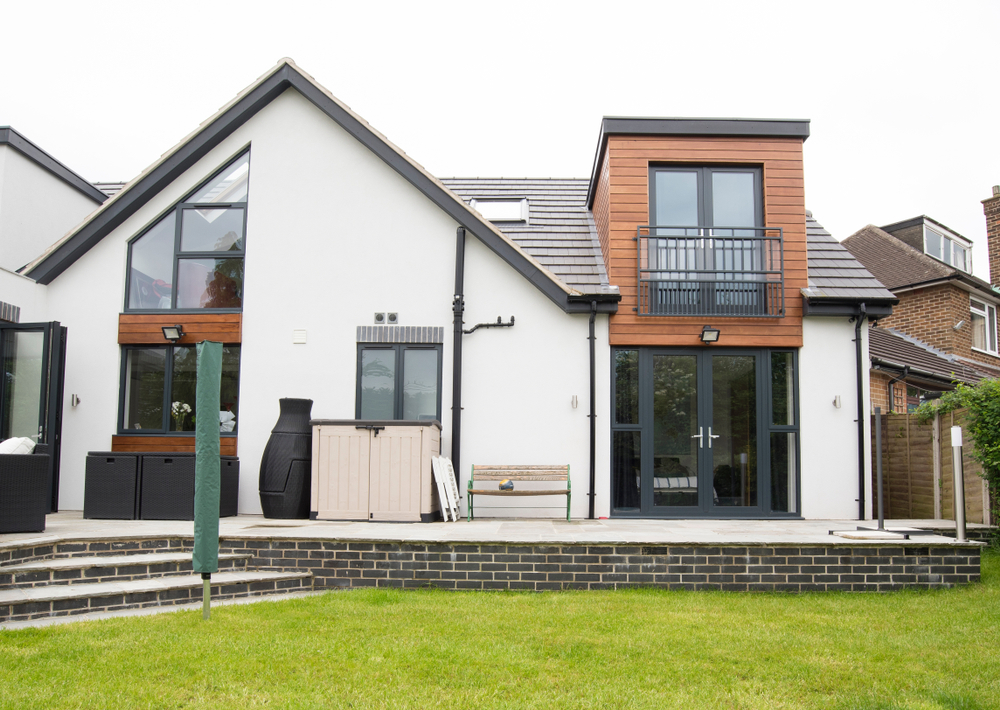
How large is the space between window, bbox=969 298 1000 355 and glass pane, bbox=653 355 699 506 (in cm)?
1102

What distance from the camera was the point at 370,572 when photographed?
22.0ft

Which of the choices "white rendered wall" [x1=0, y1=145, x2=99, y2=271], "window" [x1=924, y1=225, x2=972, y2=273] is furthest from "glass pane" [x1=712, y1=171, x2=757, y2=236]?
"window" [x1=924, y1=225, x2=972, y2=273]

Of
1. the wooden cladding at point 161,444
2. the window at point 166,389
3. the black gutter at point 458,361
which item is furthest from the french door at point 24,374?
the black gutter at point 458,361

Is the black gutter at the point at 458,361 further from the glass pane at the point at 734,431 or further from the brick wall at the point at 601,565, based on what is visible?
the glass pane at the point at 734,431

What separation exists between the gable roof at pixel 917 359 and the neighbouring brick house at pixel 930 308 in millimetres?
26

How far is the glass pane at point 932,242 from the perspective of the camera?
766 inches

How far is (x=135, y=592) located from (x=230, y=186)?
6390mm

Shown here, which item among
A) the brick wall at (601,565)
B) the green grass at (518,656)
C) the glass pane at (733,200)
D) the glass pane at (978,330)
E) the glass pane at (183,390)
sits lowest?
the green grass at (518,656)

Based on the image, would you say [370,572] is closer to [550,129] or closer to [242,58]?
[242,58]

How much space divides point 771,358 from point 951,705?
663 centimetres

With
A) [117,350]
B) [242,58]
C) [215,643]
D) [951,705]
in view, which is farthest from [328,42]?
[951,705]

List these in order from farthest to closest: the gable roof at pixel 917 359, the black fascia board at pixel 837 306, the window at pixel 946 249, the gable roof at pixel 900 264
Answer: the window at pixel 946 249 < the gable roof at pixel 900 264 < the gable roof at pixel 917 359 < the black fascia board at pixel 837 306

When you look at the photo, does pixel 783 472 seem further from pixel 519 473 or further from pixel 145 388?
pixel 145 388

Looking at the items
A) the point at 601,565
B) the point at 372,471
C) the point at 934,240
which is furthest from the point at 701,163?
the point at 934,240
